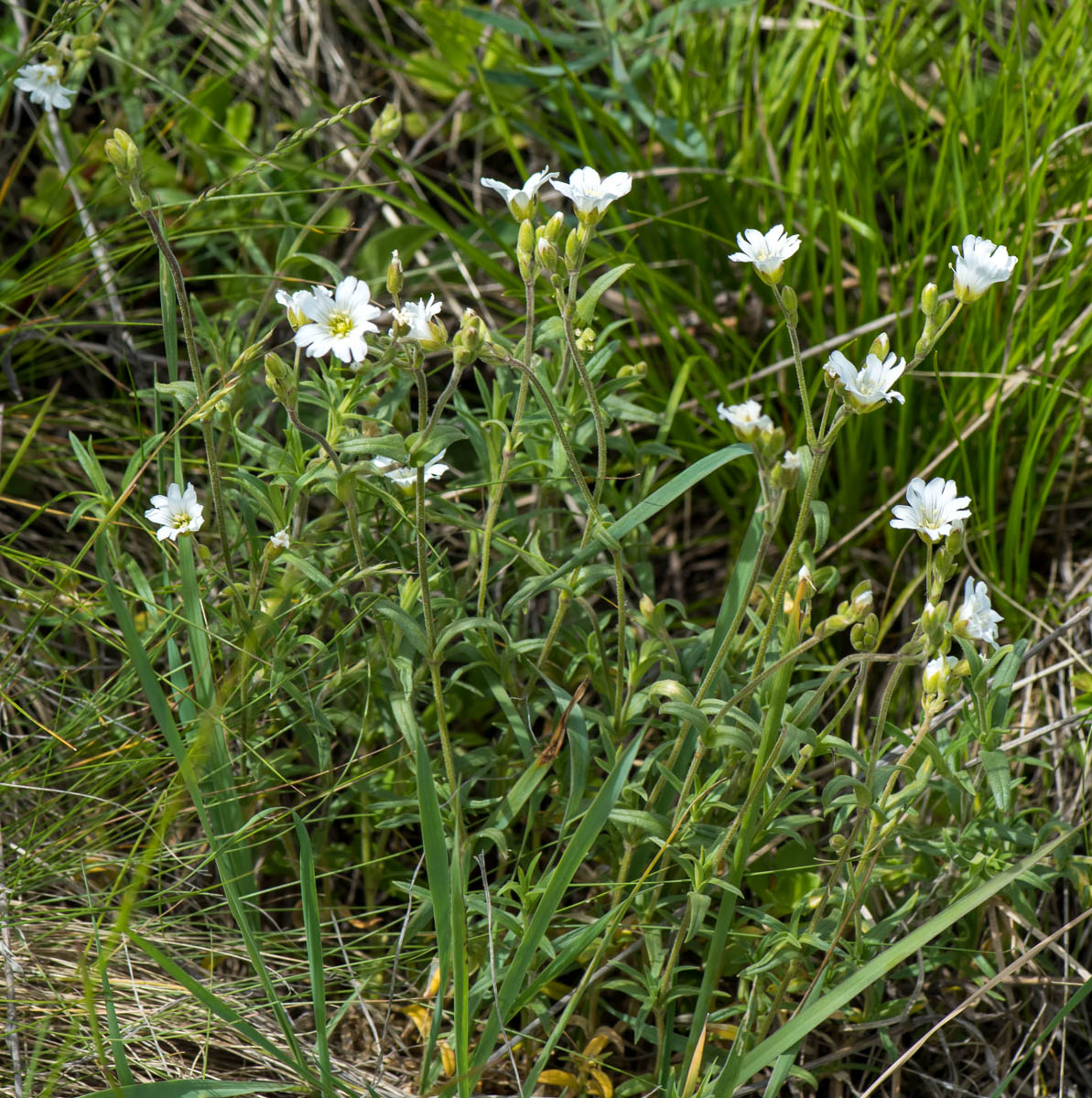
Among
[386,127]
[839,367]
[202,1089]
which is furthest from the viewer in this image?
[386,127]

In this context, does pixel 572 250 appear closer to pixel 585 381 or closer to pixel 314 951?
pixel 585 381

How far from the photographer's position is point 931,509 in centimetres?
148

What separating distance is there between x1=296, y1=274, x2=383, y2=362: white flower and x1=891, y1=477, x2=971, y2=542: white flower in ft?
2.29

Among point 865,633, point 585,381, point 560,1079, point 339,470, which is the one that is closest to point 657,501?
point 585,381

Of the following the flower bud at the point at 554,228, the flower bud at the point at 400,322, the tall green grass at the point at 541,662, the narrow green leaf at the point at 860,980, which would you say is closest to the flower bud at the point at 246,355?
the tall green grass at the point at 541,662

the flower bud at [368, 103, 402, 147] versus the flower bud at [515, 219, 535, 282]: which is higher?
the flower bud at [368, 103, 402, 147]

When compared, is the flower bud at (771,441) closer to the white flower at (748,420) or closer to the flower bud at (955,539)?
the white flower at (748,420)

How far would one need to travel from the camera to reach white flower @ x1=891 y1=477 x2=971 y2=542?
56.3 inches

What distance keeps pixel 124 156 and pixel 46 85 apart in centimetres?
73

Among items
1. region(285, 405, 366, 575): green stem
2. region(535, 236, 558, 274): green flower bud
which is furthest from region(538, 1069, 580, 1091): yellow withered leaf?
region(535, 236, 558, 274): green flower bud

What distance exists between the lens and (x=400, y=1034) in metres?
1.81

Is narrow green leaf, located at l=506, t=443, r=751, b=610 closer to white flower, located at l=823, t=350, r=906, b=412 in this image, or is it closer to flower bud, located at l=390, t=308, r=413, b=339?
white flower, located at l=823, t=350, r=906, b=412

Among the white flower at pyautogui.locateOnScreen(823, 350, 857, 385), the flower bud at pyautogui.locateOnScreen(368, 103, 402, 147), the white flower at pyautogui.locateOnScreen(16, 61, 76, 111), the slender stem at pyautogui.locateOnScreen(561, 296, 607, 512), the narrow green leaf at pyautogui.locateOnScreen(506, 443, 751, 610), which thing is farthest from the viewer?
the white flower at pyautogui.locateOnScreen(16, 61, 76, 111)

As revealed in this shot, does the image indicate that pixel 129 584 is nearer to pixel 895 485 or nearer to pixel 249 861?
pixel 249 861
